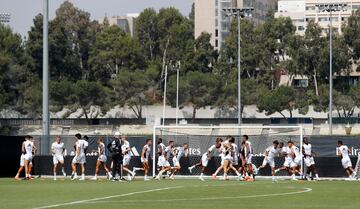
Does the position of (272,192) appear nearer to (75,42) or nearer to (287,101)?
(287,101)

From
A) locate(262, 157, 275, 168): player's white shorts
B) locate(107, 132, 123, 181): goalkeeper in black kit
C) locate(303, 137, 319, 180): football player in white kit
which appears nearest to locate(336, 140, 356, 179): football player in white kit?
locate(303, 137, 319, 180): football player in white kit

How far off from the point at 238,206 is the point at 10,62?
89.2m

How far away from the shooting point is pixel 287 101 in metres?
107

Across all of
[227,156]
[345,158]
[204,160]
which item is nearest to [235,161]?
[227,156]

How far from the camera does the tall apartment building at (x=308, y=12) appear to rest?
514 ft

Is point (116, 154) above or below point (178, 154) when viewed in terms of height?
above

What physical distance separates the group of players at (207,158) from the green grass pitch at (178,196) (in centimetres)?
577

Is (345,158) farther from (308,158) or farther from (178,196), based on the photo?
(178,196)

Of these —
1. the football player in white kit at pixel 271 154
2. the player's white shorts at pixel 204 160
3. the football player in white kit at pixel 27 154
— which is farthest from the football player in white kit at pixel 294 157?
the football player in white kit at pixel 27 154

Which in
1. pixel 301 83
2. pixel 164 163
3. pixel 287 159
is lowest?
pixel 164 163

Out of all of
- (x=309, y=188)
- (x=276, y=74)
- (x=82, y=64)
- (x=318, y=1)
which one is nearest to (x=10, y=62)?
(x=82, y=64)

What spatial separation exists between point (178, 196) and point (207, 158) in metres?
15.2

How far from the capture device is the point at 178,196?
28531 millimetres

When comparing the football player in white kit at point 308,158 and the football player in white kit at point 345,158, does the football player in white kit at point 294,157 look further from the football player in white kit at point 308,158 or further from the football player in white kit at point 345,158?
the football player in white kit at point 345,158
